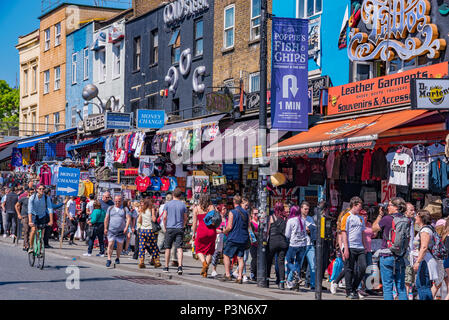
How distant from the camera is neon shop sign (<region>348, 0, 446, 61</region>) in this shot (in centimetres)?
1697

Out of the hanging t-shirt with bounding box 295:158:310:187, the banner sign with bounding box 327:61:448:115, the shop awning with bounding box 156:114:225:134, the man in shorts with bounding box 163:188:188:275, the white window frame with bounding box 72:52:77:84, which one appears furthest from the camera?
the white window frame with bounding box 72:52:77:84

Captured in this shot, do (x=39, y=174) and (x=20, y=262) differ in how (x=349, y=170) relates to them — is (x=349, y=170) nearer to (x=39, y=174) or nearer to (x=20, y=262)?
(x=20, y=262)

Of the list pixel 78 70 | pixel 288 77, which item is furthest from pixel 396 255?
pixel 78 70

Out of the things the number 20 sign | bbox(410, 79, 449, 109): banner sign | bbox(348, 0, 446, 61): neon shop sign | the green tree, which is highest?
the green tree

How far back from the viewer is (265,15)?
1549 cm

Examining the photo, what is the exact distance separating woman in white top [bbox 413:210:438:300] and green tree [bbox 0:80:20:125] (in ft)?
229

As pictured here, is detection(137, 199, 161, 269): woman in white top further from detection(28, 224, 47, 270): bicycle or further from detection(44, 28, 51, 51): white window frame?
detection(44, 28, 51, 51): white window frame

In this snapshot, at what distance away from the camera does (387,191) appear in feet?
58.5

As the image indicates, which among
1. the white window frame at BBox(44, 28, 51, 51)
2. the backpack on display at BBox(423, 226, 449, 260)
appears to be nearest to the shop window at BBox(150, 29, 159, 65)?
the white window frame at BBox(44, 28, 51, 51)

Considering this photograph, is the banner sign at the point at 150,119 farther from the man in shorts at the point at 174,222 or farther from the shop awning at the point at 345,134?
the man in shorts at the point at 174,222

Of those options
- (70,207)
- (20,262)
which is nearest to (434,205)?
(20,262)

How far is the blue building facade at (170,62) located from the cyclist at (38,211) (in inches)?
373

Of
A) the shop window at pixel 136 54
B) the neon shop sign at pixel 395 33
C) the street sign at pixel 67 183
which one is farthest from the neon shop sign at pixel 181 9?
the neon shop sign at pixel 395 33

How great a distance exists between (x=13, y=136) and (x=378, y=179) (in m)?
36.0
